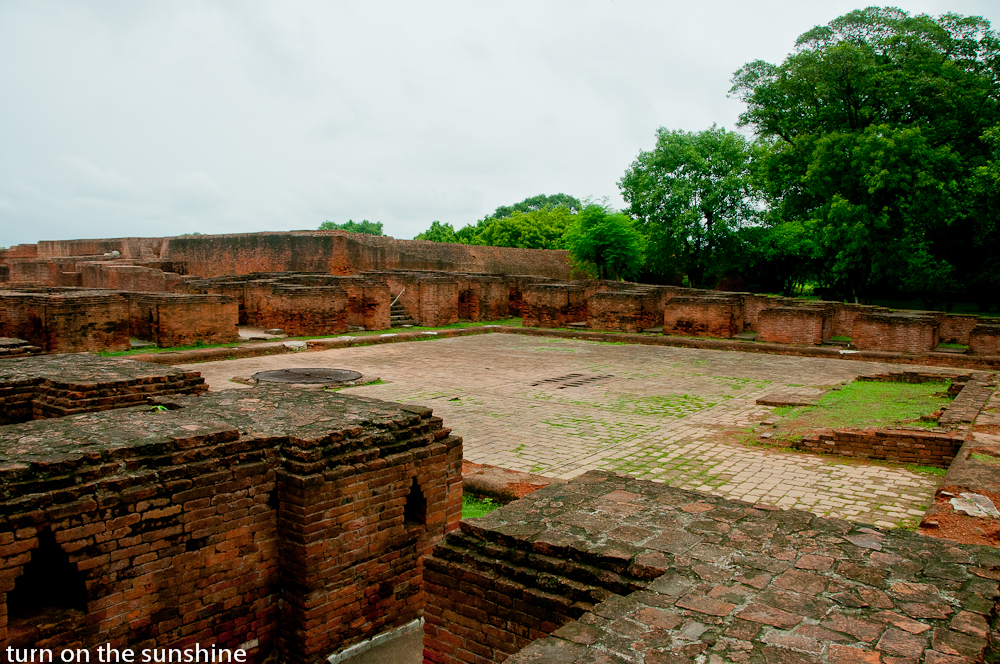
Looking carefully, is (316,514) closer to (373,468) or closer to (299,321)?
(373,468)

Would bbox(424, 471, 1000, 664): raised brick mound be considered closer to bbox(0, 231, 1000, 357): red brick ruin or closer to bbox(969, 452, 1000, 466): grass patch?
bbox(969, 452, 1000, 466): grass patch

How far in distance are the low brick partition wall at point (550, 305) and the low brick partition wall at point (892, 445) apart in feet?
40.6

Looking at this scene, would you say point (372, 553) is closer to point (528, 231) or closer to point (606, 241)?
point (606, 241)

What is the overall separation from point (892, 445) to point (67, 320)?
11932 mm

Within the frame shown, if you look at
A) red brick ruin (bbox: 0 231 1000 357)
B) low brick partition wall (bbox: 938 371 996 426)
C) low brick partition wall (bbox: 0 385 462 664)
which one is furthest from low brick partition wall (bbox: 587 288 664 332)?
low brick partition wall (bbox: 0 385 462 664)

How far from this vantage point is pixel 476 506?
16.6 ft

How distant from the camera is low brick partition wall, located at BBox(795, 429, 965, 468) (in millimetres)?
6246

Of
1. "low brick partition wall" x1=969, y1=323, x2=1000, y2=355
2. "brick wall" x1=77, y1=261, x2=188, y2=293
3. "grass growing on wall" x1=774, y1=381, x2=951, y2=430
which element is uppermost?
"brick wall" x1=77, y1=261, x2=188, y2=293

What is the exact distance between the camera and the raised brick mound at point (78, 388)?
4.43 metres

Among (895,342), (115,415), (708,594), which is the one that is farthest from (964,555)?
(895,342)

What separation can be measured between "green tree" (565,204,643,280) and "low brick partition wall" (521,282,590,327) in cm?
640

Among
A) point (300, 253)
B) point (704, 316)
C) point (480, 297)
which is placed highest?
point (300, 253)

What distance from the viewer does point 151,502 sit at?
9.92ft

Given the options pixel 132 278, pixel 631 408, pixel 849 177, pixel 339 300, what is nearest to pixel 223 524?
pixel 631 408
